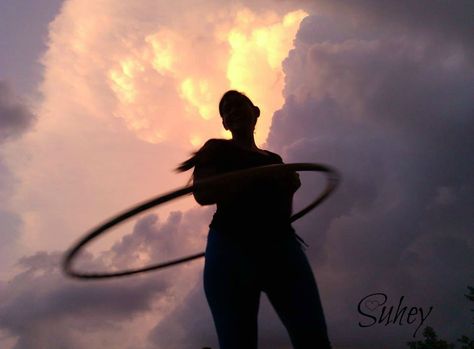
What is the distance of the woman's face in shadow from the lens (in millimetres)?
4250

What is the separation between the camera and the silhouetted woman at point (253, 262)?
3.37 m

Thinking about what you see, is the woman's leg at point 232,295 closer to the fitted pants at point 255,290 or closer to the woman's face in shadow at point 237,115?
the fitted pants at point 255,290

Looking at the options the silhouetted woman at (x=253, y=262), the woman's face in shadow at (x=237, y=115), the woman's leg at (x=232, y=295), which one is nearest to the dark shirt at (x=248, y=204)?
the silhouetted woman at (x=253, y=262)

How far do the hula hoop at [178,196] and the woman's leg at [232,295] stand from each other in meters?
0.52

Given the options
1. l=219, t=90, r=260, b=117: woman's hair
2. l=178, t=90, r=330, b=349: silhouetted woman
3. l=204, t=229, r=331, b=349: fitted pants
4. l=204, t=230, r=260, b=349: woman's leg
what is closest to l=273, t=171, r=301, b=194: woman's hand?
l=178, t=90, r=330, b=349: silhouetted woman

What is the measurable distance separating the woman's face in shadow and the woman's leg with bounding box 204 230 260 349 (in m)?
1.21

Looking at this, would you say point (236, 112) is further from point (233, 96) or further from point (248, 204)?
point (248, 204)

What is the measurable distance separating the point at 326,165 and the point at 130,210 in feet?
7.73

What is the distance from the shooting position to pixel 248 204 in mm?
3582

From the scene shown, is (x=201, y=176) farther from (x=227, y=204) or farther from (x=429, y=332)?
(x=429, y=332)

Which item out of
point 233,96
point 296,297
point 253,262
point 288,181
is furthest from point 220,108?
point 296,297

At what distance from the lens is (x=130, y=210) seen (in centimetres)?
429

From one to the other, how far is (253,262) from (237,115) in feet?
4.81

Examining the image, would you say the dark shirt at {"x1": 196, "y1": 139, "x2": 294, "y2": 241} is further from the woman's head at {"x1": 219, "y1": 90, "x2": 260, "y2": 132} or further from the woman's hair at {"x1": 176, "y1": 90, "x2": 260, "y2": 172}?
the woman's head at {"x1": 219, "y1": 90, "x2": 260, "y2": 132}
